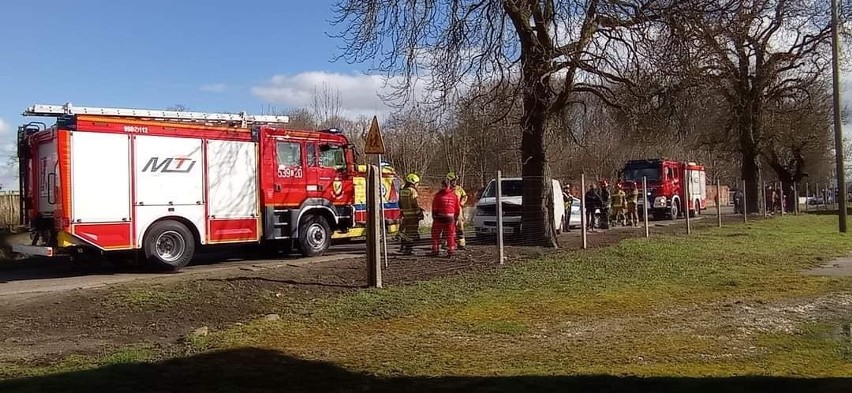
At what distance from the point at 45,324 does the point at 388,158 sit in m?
28.4

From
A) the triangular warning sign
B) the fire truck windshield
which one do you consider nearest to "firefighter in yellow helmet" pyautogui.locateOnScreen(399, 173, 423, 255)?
the triangular warning sign

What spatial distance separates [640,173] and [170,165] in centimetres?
2373

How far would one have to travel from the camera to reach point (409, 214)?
615 inches

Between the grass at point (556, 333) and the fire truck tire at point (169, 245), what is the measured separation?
3.59m

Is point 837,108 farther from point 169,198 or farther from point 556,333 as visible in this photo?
point 169,198

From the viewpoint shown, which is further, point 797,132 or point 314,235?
point 797,132

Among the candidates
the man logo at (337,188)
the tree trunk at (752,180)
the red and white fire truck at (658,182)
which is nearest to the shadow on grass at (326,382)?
the man logo at (337,188)

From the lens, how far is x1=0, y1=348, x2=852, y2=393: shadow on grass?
5781 mm

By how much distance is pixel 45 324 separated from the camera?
938 centimetres

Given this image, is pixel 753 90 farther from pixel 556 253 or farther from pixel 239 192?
pixel 239 192

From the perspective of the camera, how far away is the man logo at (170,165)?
1416cm

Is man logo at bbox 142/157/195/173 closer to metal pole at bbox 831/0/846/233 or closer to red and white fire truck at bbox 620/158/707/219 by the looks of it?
metal pole at bbox 831/0/846/233

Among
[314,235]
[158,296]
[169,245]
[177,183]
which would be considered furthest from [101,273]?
[158,296]

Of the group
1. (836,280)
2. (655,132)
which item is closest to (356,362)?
(836,280)
